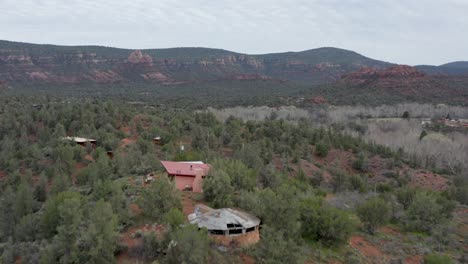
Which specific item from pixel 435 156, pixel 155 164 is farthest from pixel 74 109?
pixel 435 156

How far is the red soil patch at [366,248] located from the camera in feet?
75.4

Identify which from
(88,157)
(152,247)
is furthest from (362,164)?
(152,247)

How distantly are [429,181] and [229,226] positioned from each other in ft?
120

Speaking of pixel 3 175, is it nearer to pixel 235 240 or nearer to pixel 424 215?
pixel 235 240

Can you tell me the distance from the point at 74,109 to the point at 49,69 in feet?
288

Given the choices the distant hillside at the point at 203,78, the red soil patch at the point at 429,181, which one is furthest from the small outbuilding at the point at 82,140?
the distant hillside at the point at 203,78

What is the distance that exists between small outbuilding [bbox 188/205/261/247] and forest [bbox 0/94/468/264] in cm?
51

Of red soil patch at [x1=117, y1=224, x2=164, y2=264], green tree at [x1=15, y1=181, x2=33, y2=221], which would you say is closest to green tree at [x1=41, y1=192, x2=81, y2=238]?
red soil patch at [x1=117, y1=224, x2=164, y2=264]

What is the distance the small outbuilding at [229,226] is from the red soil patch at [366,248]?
21.1 feet

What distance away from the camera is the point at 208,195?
24016 mm

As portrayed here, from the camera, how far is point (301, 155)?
52.3 metres

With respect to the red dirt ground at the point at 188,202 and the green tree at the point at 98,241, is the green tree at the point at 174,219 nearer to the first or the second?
the green tree at the point at 98,241

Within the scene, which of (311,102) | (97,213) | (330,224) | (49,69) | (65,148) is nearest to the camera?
(97,213)

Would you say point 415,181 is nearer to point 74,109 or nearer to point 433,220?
point 433,220
